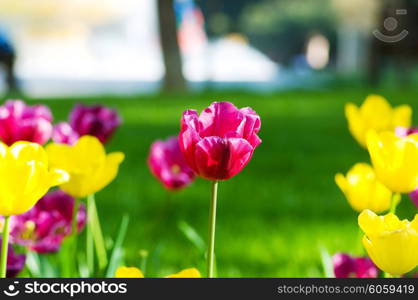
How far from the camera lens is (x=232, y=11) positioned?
1464 centimetres

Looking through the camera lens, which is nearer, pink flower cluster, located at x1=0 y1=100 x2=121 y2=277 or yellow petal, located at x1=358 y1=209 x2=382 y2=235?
yellow petal, located at x1=358 y1=209 x2=382 y2=235

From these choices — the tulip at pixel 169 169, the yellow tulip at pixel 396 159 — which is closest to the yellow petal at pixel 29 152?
the yellow tulip at pixel 396 159

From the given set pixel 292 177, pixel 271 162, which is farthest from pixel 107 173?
pixel 271 162

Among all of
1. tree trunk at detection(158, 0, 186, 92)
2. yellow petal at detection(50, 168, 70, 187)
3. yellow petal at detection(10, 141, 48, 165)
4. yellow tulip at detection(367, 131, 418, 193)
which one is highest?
tree trunk at detection(158, 0, 186, 92)

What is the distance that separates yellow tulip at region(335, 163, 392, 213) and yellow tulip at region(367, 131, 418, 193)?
0.33ft

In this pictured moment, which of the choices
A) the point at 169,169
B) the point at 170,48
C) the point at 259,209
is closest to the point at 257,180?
the point at 259,209

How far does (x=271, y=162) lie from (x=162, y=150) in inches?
68.1

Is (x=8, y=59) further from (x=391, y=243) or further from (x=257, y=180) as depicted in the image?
(x=391, y=243)

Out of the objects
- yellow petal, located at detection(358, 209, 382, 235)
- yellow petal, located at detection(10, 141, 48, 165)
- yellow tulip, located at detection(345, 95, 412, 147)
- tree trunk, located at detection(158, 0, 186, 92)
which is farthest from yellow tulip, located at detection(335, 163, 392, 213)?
tree trunk, located at detection(158, 0, 186, 92)

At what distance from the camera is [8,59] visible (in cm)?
866

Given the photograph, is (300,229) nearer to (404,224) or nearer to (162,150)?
(162,150)

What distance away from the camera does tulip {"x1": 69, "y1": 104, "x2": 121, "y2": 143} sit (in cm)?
92

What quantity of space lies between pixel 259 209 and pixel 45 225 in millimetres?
1080

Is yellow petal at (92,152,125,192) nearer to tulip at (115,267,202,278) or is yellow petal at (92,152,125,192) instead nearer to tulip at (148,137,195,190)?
tulip at (115,267,202,278)
